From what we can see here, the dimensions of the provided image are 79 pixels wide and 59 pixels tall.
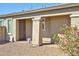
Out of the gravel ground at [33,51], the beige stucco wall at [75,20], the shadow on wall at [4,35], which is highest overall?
the beige stucco wall at [75,20]

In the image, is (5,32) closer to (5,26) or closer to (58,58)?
(5,26)

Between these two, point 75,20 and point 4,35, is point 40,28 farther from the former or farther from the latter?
point 4,35

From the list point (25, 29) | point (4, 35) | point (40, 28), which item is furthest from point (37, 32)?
point (4, 35)

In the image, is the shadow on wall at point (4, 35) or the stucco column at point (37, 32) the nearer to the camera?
the stucco column at point (37, 32)

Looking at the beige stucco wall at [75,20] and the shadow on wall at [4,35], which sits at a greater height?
the beige stucco wall at [75,20]

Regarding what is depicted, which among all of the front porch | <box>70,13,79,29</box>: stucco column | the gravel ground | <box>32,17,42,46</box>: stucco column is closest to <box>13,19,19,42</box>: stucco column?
the front porch

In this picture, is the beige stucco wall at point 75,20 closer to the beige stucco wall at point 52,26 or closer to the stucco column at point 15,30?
the beige stucco wall at point 52,26

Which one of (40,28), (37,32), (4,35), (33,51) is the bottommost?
(33,51)

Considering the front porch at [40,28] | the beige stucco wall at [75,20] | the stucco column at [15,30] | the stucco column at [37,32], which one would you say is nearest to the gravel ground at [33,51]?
the stucco column at [37,32]

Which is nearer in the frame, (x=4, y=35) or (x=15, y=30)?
(x=15, y=30)

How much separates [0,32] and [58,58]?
34.8ft

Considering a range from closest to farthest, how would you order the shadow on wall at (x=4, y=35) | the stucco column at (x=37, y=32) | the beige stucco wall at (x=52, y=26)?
the stucco column at (x=37, y=32) → the beige stucco wall at (x=52, y=26) → the shadow on wall at (x=4, y=35)

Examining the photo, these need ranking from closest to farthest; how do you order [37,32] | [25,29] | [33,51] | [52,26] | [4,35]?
1. [33,51]
2. [37,32]
3. [52,26]
4. [4,35]
5. [25,29]

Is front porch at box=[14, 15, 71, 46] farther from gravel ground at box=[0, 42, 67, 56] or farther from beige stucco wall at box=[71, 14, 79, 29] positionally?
beige stucco wall at box=[71, 14, 79, 29]
